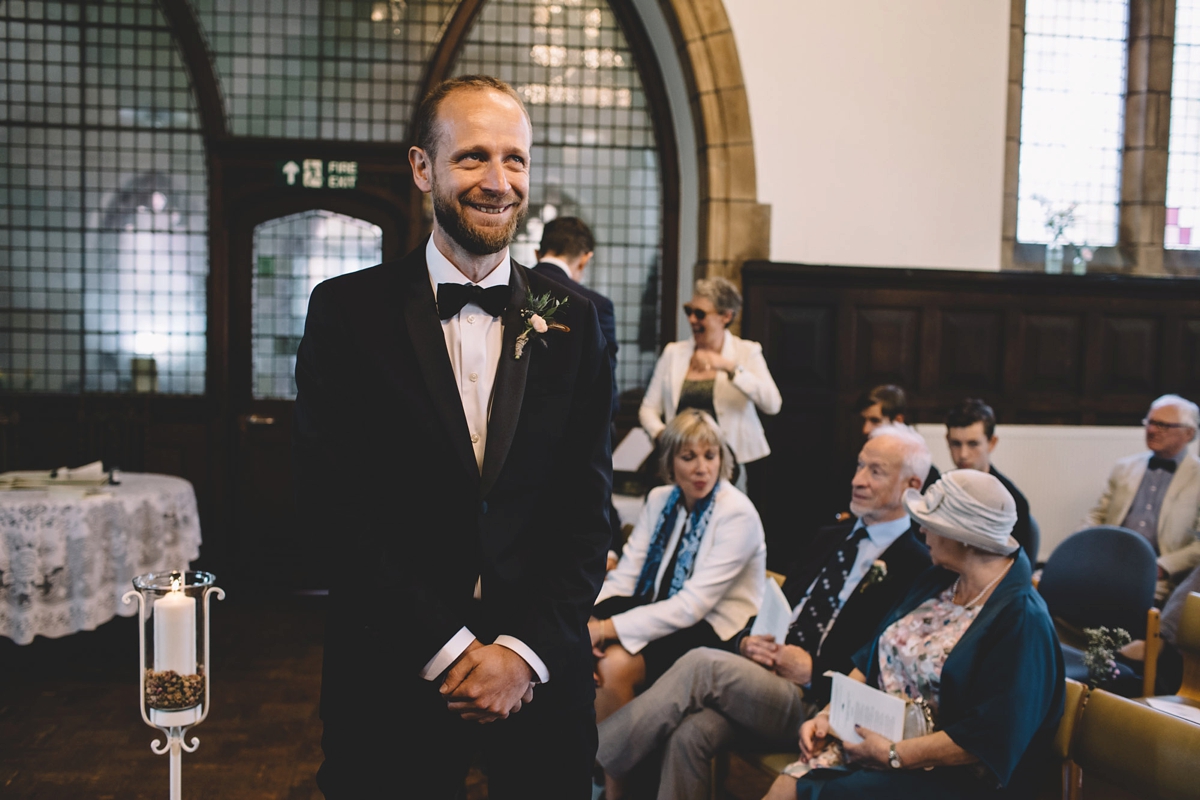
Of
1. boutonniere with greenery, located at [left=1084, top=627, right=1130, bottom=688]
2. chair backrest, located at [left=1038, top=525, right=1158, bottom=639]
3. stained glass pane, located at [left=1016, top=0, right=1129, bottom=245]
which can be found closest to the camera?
boutonniere with greenery, located at [left=1084, top=627, right=1130, bottom=688]

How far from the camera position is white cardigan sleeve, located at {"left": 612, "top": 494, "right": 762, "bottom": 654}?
10.6ft

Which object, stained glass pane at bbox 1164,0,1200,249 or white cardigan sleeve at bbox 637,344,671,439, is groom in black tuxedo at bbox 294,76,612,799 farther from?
stained glass pane at bbox 1164,0,1200,249

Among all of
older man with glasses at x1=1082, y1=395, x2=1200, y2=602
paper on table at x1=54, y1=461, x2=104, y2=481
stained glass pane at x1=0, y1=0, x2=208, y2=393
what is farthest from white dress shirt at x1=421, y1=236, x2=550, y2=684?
stained glass pane at x1=0, y1=0, x2=208, y2=393

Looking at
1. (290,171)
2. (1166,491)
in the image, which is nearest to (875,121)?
(1166,491)

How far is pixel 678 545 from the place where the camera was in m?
3.41

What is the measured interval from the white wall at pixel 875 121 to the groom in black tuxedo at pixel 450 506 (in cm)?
499

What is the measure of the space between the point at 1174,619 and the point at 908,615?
1.79 m

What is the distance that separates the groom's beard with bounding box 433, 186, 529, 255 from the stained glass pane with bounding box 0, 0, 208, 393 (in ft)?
17.9

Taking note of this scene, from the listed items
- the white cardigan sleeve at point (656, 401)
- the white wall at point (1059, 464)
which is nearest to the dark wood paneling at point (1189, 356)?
the white wall at point (1059, 464)

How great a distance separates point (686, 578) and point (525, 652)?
1.75m

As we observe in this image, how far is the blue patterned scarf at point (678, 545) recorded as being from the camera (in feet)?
10.9

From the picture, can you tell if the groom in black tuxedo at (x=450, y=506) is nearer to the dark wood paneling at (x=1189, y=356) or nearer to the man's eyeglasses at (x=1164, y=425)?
the man's eyeglasses at (x=1164, y=425)

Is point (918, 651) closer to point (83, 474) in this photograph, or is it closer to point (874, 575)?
point (874, 575)

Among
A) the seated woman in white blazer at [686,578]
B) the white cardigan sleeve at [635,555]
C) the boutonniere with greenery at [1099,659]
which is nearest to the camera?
the boutonniere with greenery at [1099,659]
